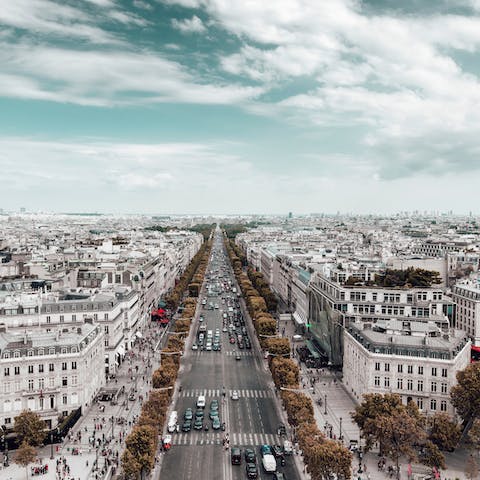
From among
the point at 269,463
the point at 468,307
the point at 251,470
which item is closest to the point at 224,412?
the point at 269,463

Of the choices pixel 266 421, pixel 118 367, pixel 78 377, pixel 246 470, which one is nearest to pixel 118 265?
pixel 118 367

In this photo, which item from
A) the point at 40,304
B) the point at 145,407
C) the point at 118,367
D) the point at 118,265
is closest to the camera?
the point at 145,407

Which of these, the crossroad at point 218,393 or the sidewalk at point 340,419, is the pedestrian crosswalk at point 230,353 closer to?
the sidewalk at point 340,419

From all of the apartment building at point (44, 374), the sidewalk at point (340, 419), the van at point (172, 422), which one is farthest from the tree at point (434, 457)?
the apartment building at point (44, 374)

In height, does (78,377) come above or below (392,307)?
below

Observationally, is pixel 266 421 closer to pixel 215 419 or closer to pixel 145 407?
pixel 215 419

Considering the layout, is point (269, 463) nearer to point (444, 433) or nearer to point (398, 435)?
point (398, 435)

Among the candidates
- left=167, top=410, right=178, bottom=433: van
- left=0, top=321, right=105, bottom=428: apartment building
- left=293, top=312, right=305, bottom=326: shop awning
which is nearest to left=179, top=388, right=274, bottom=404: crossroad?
left=167, top=410, right=178, bottom=433: van

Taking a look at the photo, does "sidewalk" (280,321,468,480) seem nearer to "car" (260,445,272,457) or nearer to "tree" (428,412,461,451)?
"tree" (428,412,461,451)
